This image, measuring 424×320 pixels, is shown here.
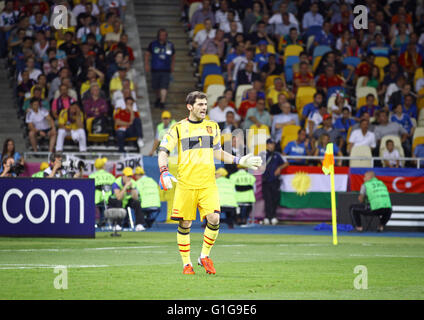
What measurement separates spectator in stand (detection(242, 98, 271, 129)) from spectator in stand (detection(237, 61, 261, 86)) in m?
1.68

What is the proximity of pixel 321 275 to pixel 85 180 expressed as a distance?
7911 millimetres

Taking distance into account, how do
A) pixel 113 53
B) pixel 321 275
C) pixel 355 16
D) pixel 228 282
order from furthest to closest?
pixel 355 16, pixel 113 53, pixel 321 275, pixel 228 282

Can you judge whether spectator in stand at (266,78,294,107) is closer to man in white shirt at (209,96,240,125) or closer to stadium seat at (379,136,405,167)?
man in white shirt at (209,96,240,125)

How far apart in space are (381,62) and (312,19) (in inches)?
112

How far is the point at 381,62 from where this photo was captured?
28844 millimetres

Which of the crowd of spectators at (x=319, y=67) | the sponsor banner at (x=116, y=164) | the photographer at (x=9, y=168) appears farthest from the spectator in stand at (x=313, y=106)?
the photographer at (x=9, y=168)

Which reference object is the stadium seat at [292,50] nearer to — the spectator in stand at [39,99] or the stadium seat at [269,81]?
the stadium seat at [269,81]

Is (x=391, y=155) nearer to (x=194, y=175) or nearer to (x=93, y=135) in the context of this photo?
(x=93, y=135)

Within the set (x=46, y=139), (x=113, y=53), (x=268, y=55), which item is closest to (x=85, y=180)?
(x=46, y=139)

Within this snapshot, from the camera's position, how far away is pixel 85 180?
706 inches

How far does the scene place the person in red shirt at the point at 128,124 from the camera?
80.6ft

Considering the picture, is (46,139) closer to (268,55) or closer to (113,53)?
(113,53)

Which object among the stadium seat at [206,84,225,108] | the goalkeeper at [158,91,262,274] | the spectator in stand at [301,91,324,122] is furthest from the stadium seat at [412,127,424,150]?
the goalkeeper at [158,91,262,274]

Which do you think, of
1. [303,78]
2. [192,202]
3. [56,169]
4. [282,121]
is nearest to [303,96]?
[303,78]
